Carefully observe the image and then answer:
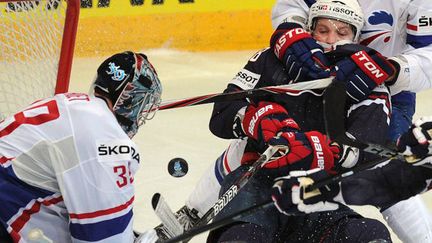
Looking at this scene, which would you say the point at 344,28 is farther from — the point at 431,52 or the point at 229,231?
the point at 229,231

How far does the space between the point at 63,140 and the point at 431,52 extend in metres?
1.25

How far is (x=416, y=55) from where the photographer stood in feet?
8.44

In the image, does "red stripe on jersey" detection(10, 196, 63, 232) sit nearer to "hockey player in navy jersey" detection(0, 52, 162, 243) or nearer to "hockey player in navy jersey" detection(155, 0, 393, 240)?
"hockey player in navy jersey" detection(0, 52, 162, 243)

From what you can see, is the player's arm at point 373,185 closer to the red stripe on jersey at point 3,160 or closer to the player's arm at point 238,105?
the player's arm at point 238,105

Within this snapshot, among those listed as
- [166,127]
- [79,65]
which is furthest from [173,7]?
[166,127]

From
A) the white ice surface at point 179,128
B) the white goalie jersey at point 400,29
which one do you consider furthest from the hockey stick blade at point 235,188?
the white ice surface at point 179,128

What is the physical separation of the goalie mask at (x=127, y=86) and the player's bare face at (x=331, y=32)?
0.66m

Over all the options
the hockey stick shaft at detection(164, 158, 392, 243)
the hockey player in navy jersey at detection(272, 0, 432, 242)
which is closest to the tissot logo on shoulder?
the hockey player in navy jersey at detection(272, 0, 432, 242)

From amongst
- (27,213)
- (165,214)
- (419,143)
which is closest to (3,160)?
(27,213)

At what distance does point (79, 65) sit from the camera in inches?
180

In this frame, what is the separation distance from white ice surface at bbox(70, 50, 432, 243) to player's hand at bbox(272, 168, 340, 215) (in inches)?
46.1

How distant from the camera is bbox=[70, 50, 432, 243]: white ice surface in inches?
128

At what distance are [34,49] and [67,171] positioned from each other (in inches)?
46.7

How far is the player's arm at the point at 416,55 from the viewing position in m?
2.50
